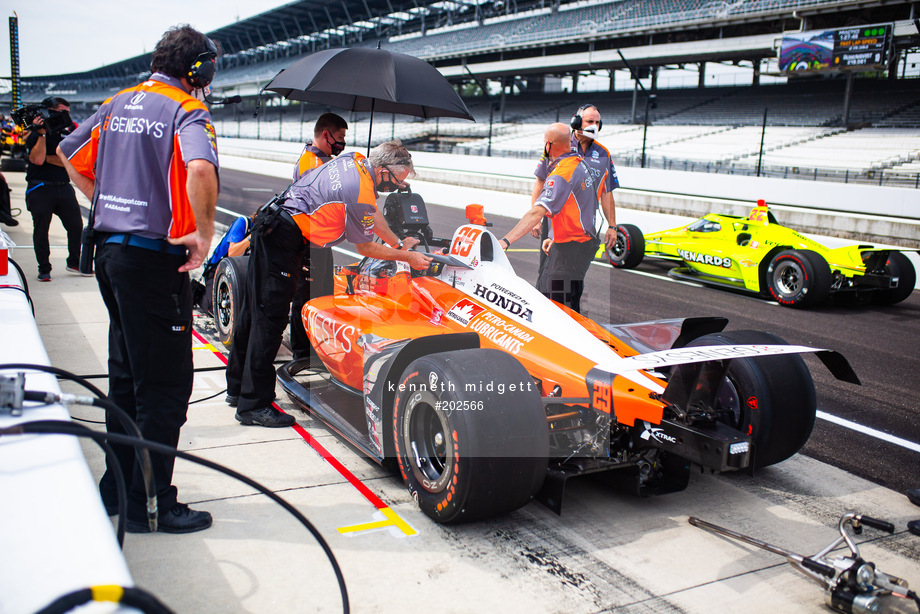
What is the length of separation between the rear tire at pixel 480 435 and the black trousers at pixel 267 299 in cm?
154

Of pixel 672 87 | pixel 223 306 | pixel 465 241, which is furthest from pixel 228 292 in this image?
pixel 672 87

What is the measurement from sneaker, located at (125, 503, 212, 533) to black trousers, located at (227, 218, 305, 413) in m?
1.39

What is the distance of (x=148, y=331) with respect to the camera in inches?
118

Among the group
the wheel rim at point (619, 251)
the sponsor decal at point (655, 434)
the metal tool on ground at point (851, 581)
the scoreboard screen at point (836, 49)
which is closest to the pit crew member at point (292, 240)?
the sponsor decal at point (655, 434)

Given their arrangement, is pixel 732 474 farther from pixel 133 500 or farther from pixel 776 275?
pixel 776 275

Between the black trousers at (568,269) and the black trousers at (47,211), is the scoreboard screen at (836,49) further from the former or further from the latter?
the black trousers at (47,211)

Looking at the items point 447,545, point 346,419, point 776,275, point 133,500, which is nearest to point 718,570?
point 447,545

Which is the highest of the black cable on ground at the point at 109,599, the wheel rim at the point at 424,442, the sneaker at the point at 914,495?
the black cable on ground at the point at 109,599

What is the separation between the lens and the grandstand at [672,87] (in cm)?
2911

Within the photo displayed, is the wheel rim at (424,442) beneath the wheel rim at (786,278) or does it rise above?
beneath

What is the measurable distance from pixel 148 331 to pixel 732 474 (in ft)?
10.3

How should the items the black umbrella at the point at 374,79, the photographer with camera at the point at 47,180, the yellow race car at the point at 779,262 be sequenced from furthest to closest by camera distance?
the yellow race car at the point at 779,262 < the photographer with camera at the point at 47,180 < the black umbrella at the point at 374,79

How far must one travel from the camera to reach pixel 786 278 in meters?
9.22

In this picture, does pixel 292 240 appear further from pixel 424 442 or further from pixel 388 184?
Result: pixel 424 442
